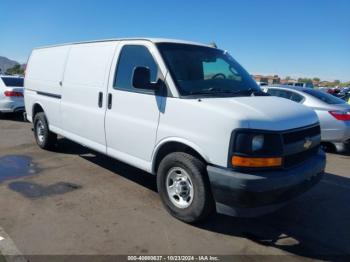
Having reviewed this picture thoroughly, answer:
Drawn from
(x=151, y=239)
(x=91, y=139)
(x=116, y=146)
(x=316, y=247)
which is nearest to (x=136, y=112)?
(x=116, y=146)

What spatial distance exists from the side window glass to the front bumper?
5.41 ft

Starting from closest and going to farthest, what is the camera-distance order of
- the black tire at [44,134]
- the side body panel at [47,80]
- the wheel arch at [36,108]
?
the side body panel at [47,80] → the black tire at [44,134] → the wheel arch at [36,108]

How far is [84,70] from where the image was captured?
5625 mm

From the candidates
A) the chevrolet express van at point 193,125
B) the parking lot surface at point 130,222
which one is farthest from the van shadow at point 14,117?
the chevrolet express van at point 193,125

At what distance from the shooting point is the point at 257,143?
11.4ft

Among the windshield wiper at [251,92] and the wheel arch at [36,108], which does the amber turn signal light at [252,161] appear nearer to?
the windshield wiper at [251,92]

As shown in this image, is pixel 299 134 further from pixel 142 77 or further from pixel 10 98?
pixel 10 98

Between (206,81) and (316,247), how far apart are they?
232 centimetres

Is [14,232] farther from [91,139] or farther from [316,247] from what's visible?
[316,247]

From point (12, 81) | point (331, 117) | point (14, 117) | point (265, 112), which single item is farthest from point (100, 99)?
point (14, 117)

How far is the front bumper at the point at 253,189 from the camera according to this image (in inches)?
135

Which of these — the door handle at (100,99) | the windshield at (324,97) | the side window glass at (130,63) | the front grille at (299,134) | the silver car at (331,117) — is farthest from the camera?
the windshield at (324,97)

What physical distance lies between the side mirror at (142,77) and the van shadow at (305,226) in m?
1.73

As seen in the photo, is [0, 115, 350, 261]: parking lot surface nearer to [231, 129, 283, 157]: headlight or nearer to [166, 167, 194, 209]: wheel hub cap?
A: [166, 167, 194, 209]: wheel hub cap
